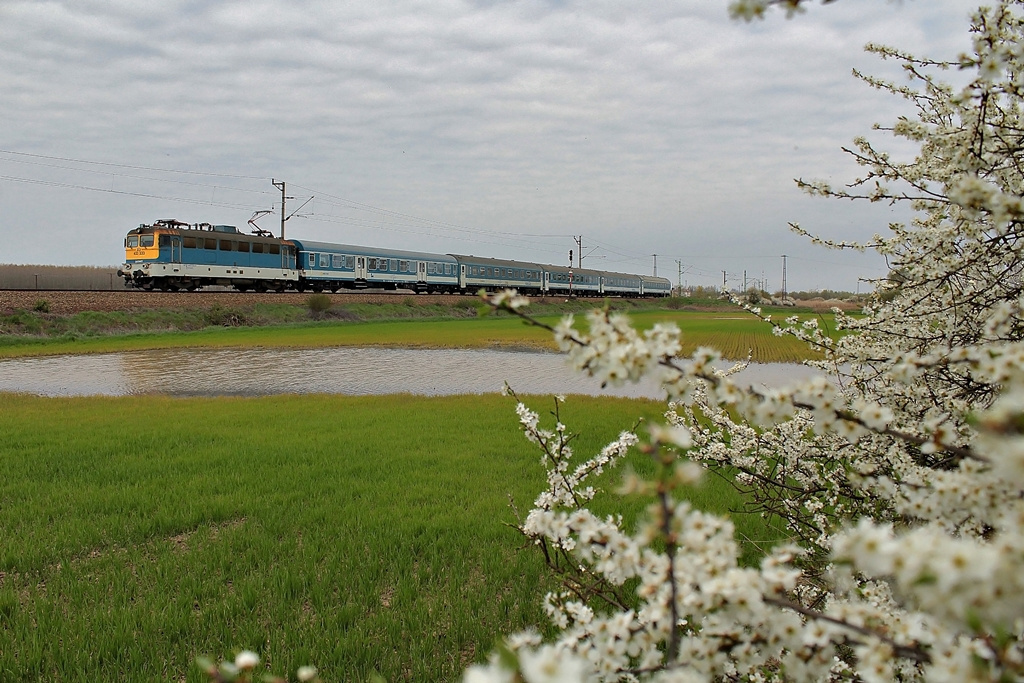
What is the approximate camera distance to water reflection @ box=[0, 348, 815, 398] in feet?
53.5

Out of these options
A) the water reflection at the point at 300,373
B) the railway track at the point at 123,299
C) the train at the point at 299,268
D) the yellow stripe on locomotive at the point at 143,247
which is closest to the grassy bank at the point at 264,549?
Result: the water reflection at the point at 300,373

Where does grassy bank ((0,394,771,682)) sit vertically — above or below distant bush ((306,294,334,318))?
below

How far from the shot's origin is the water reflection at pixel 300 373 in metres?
16.3

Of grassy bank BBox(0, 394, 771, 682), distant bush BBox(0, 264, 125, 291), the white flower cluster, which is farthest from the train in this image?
the white flower cluster

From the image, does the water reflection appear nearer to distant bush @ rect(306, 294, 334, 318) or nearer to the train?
the train

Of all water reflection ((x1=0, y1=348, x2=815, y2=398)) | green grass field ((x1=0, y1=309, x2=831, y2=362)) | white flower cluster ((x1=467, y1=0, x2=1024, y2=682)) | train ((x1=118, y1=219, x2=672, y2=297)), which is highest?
train ((x1=118, y1=219, x2=672, y2=297))

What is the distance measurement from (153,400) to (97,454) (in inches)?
224

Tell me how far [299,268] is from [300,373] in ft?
72.0

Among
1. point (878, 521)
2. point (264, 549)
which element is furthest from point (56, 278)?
point (878, 521)

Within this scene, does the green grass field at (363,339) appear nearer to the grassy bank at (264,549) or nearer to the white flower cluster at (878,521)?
the grassy bank at (264,549)

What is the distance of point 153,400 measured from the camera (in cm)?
1376

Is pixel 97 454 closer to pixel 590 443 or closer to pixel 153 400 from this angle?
pixel 153 400

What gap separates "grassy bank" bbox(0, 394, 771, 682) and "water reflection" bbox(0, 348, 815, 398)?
615cm

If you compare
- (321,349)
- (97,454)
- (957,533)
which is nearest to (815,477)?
(957,533)
